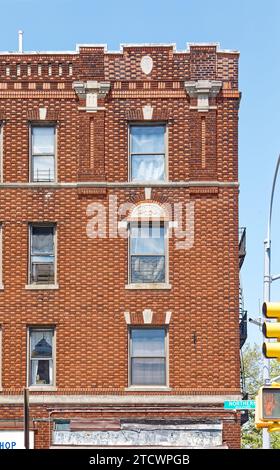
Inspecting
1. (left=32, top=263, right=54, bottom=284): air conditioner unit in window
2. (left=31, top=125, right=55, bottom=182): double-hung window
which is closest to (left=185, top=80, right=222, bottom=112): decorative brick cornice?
(left=31, top=125, right=55, bottom=182): double-hung window

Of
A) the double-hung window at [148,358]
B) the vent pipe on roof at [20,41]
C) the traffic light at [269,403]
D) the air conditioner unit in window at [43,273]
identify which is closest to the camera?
the traffic light at [269,403]

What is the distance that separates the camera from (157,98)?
28969 mm

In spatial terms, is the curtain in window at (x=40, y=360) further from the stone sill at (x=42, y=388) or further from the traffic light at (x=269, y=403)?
the traffic light at (x=269, y=403)

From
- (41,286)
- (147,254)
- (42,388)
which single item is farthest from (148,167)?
(42,388)

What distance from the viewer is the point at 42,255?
28391 mm

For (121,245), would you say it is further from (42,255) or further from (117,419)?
(117,419)

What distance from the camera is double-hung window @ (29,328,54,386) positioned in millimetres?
27719

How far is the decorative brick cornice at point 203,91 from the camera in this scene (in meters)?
28.8

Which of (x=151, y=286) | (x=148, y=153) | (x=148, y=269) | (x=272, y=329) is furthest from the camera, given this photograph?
(x=148, y=153)

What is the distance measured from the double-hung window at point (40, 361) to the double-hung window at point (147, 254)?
3078mm

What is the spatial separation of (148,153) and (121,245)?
2799 mm

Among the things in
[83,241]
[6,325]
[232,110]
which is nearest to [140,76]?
[232,110]

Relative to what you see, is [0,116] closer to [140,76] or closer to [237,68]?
[140,76]

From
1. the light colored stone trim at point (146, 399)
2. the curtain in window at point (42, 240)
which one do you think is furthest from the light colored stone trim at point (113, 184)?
the light colored stone trim at point (146, 399)
